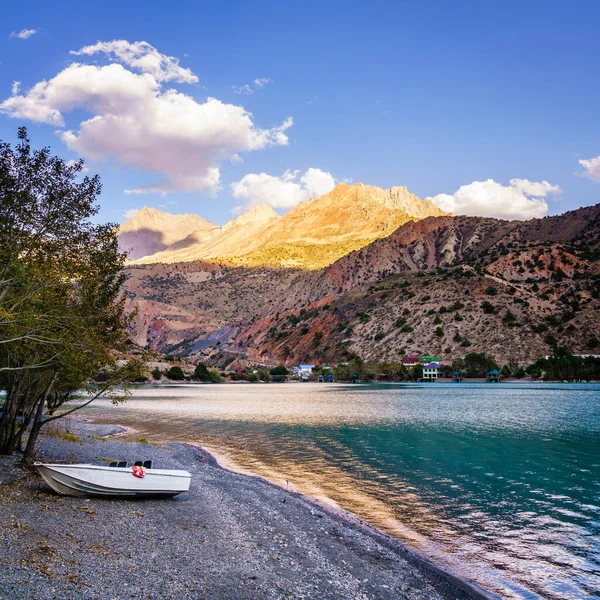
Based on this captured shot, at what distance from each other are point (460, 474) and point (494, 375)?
10993 centimetres

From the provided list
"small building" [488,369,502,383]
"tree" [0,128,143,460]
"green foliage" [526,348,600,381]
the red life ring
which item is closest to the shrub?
"small building" [488,369,502,383]

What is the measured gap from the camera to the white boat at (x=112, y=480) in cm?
1574

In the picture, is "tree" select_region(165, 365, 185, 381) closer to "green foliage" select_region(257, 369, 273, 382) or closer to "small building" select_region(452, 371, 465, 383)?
"green foliage" select_region(257, 369, 273, 382)

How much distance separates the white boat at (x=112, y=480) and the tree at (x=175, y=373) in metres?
161

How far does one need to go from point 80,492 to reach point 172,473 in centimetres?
286

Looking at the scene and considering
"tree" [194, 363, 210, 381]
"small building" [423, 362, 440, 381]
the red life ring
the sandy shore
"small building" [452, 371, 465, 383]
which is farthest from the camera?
"tree" [194, 363, 210, 381]

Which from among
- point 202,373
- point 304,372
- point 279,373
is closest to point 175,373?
point 202,373

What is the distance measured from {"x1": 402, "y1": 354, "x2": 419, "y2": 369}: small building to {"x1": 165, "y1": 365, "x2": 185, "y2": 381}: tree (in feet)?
246

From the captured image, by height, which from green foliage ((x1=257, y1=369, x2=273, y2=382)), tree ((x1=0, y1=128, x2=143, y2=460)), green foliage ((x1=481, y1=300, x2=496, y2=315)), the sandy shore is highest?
green foliage ((x1=481, y1=300, x2=496, y2=315))

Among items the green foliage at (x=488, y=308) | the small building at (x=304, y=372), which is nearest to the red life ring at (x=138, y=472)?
the green foliage at (x=488, y=308)

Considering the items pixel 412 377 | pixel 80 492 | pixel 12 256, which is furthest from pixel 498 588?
pixel 412 377

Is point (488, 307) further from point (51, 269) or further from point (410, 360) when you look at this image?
point (51, 269)

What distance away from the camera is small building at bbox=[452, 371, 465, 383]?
136 m

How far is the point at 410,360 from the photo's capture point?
484 ft
